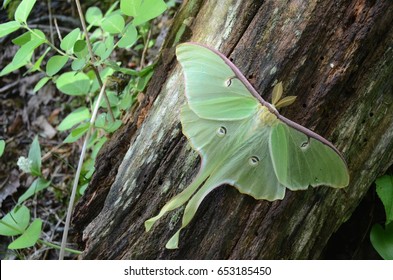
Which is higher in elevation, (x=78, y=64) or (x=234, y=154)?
(x=234, y=154)

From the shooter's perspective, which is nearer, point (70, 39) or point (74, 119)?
point (70, 39)

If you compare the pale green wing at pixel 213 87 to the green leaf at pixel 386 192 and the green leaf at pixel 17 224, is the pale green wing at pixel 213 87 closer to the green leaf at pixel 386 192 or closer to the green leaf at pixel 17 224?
the green leaf at pixel 386 192

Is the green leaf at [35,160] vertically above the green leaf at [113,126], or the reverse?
the green leaf at [113,126]

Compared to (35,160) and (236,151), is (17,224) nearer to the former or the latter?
(35,160)

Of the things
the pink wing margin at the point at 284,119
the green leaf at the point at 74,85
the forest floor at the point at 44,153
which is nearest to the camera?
the pink wing margin at the point at 284,119

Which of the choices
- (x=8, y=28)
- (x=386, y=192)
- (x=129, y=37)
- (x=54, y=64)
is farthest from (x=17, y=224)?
(x=386, y=192)

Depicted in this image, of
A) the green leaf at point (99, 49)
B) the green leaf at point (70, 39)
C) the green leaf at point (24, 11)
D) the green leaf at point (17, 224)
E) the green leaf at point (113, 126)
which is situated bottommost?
the green leaf at point (17, 224)

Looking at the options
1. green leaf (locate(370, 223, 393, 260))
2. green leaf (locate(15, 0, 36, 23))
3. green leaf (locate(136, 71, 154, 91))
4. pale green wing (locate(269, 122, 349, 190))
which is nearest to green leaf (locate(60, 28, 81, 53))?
green leaf (locate(15, 0, 36, 23))

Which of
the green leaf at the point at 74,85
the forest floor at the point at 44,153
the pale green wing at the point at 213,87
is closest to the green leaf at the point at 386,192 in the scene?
the forest floor at the point at 44,153
